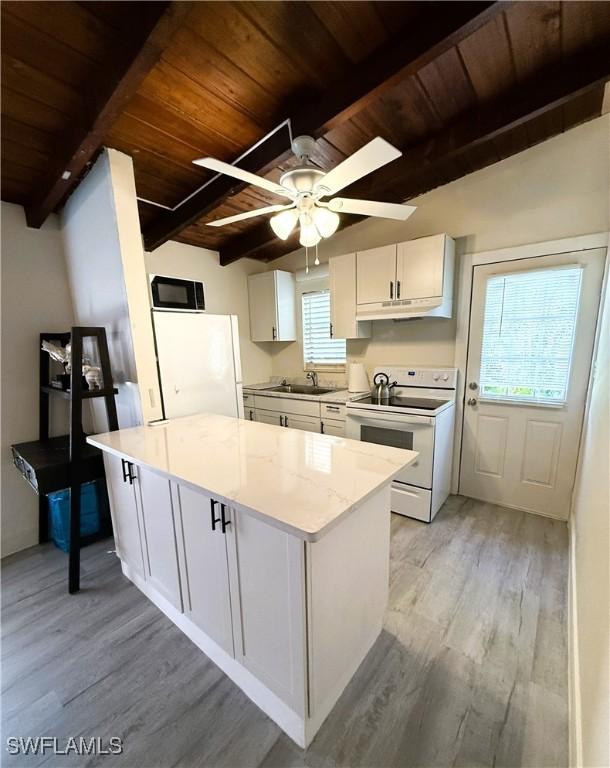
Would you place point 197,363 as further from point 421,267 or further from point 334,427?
point 421,267

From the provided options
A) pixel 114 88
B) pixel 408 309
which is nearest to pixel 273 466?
pixel 114 88

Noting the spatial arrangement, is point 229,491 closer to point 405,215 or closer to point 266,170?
point 405,215

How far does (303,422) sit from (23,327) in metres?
2.38

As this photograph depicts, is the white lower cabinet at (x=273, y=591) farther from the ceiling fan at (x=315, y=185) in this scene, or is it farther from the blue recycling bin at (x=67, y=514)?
the ceiling fan at (x=315, y=185)

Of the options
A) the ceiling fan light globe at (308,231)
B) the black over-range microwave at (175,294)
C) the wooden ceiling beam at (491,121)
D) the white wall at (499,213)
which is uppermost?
the wooden ceiling beam at (491,121)

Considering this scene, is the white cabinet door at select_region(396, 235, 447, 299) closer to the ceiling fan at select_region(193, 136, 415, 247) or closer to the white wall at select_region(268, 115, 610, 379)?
the white wall at select_region(268, 115, 610, 379)

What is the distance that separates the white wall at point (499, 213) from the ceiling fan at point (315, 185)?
1368 millimetres

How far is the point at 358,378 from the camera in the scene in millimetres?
3193

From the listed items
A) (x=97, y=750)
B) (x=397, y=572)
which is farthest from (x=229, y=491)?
(x=397, y=572)

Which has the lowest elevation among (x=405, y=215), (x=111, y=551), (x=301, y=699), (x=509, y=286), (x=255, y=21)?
(x=111, y=551)

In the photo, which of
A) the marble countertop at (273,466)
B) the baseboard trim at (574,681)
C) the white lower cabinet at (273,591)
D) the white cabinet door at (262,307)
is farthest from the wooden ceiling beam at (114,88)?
the baseboard trim at (574,681)

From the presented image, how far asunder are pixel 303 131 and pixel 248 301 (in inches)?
92.1

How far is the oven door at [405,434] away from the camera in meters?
2.39

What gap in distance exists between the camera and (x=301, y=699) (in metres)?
1.05
